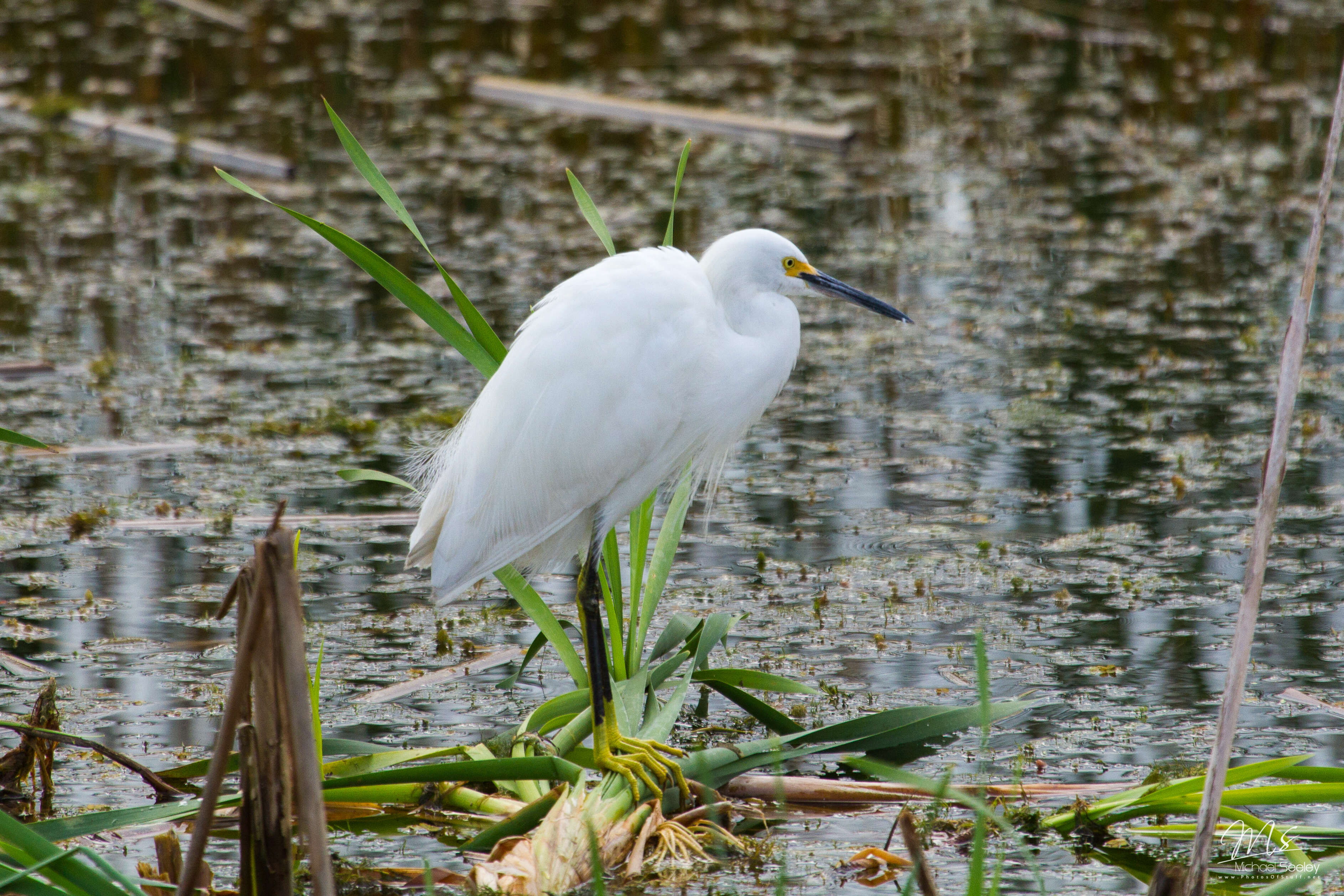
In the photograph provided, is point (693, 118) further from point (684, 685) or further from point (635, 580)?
point (684, 685)

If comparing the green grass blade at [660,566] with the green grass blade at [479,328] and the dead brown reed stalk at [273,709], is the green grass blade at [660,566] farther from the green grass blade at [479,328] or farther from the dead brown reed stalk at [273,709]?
the dead brown reed stalk at [273,709]

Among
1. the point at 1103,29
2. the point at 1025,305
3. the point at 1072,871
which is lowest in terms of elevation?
the point at 1072,871

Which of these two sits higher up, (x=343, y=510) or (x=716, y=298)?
(x=716, y=298)

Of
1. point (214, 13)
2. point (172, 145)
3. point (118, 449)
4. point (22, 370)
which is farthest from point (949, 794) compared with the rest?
point (214, 13)

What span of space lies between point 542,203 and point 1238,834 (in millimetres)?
6210

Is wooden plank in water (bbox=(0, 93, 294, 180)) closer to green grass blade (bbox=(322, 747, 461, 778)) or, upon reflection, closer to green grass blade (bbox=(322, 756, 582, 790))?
green grass blade (bbox=(322, 747, 461, 778))

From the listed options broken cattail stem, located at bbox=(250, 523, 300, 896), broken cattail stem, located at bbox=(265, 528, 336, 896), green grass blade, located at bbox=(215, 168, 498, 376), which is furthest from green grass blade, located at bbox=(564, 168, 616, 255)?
broken cattail stem, located at bbox=(265, 528, 336, 896)

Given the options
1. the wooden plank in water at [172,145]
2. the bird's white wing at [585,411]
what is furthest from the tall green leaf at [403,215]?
the wooden plank in water at [172,145]

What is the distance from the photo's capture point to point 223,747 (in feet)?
7.15

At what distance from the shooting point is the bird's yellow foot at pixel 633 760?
3.10 meters

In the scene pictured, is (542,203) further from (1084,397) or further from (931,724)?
(931,724)

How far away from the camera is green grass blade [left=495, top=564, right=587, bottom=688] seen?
3.38 metres

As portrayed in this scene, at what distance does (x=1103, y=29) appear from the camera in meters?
11.8

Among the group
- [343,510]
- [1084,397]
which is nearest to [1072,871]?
[343,510]
